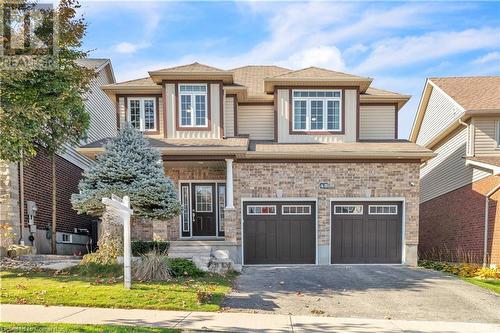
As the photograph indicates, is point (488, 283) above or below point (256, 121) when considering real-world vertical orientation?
below

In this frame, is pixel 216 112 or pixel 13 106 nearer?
pixel 13 106

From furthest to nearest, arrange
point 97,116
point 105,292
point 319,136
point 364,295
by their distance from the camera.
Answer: point 97,116 → point 319,136 → point 364,295 → point 105,292

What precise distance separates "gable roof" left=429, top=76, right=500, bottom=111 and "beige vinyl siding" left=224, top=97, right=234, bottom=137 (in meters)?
8.88

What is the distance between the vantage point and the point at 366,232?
13602 millimetres

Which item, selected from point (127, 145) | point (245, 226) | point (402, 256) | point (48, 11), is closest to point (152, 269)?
point (127, 145)

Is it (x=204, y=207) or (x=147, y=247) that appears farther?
(x=204, y=207)

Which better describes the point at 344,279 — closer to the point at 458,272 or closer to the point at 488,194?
the point at 458,272

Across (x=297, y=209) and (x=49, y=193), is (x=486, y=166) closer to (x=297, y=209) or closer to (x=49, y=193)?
(x=297, y=209)

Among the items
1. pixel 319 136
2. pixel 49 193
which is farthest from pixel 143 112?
pixel 319 136

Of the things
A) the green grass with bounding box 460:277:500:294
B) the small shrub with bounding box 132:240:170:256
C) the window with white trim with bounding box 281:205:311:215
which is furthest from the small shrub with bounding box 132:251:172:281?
the green grass with bounding box 460:277:500:294

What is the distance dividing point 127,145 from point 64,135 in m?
2.55

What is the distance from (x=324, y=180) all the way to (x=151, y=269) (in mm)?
6928

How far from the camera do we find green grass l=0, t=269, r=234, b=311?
285 inches

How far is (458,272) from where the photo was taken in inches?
469
